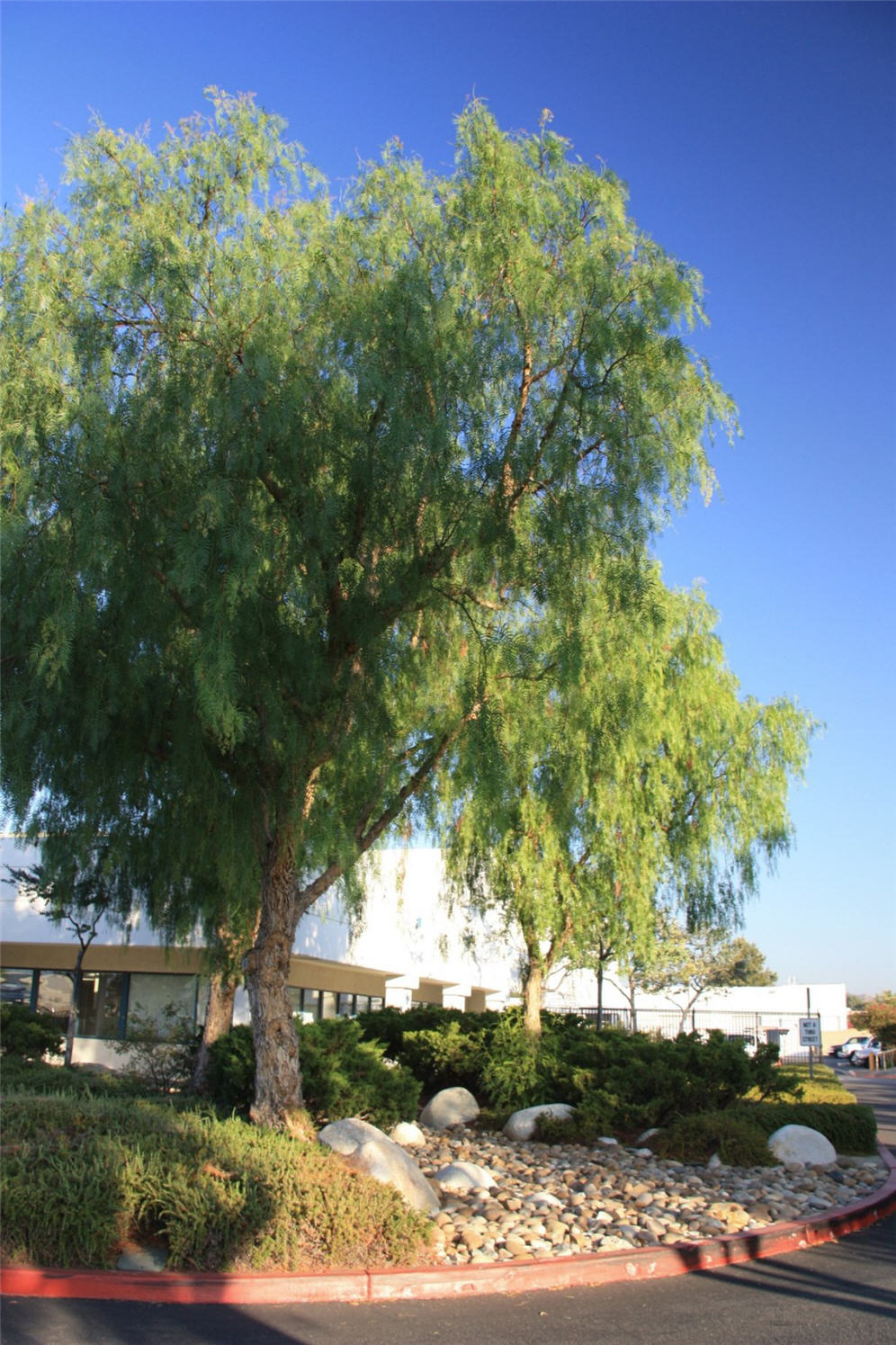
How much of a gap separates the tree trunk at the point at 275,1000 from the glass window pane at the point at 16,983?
1841 cm

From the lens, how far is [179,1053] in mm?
16312

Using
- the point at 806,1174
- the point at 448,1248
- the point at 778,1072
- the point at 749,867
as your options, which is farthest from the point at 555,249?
the point at 749,867

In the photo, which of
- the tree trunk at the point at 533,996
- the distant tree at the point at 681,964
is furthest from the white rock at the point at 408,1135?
the distant tree at the point at 681,964

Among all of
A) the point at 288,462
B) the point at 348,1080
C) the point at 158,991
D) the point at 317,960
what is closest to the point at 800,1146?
the point at 348,1080

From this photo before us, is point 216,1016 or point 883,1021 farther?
point 883,1021

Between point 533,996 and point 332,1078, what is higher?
point 533,996

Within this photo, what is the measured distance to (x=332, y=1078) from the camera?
13.5m

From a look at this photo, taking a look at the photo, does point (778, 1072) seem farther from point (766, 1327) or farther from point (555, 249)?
point (555, 249)

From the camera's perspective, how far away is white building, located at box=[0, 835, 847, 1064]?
2386cm

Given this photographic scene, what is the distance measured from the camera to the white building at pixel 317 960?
23.9 meters

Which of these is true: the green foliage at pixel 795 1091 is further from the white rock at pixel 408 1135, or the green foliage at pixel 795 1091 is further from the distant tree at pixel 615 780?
the white rock at pixel 408 1135

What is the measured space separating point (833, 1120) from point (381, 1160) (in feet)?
25.2

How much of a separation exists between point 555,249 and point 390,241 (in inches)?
63.5

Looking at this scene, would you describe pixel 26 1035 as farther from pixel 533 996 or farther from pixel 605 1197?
pixel 605 1197
